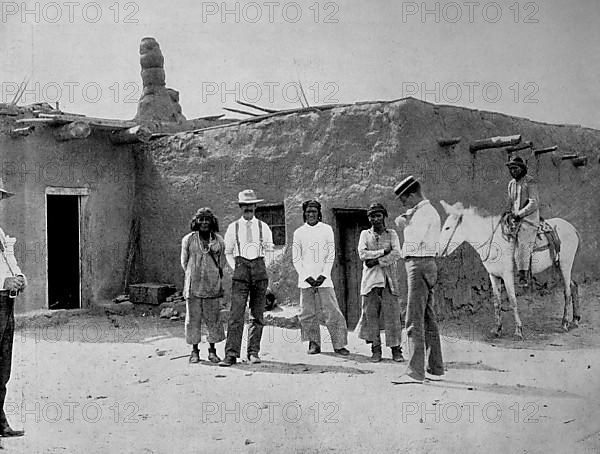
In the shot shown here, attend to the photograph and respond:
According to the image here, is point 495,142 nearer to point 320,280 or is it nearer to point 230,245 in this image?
point 320,280

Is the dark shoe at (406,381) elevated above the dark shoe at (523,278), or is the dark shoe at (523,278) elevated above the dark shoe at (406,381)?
the dark shoe at (523,278)

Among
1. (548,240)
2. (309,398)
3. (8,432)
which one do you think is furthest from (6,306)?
(548,240)

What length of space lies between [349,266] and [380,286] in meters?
1.68

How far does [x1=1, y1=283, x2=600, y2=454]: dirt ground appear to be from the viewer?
451 cm

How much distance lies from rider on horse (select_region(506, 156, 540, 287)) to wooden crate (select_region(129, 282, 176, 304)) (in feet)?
16.2

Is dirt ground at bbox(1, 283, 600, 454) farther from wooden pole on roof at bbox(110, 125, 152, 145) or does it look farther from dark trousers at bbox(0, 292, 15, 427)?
wooden pole on roof at bbox(110, 125, 152, 145)

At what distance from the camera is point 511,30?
5.39 m

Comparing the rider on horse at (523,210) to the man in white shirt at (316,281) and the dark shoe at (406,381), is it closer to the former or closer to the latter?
the man in white shirt at (316,281)

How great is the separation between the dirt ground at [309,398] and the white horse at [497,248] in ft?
1.11

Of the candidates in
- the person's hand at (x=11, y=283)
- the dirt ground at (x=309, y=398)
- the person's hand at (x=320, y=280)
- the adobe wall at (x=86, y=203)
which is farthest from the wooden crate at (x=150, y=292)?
the person's hand at (x=11, y=283)

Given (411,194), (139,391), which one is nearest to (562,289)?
(411,194)

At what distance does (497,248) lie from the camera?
780cm

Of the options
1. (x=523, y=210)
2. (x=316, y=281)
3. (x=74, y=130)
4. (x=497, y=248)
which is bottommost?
(x=316, y=281)

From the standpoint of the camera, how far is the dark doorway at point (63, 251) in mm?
10703
